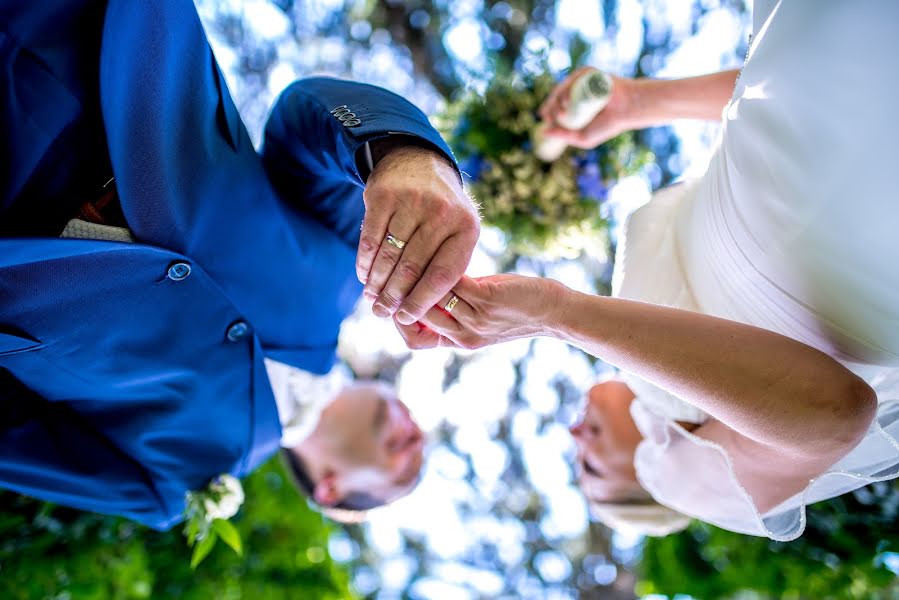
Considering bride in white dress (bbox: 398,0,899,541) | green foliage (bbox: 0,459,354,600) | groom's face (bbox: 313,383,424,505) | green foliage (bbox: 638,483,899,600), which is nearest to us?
bride in white dress (bbox: 398,0,899,541)

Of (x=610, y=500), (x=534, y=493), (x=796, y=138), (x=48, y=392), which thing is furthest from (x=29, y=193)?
(x=534, y=493)

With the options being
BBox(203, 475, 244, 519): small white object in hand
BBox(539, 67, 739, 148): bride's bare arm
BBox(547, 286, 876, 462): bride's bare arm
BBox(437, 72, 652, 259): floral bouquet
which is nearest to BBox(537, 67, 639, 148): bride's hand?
BBox(539, 67, 739, 148): bride's bare arm

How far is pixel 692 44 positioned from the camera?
397 centimetres

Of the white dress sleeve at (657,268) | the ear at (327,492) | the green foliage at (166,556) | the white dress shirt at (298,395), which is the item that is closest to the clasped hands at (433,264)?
the white dress sleeve at (657,268)

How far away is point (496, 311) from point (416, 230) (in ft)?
0.89

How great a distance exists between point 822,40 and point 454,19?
338 cm

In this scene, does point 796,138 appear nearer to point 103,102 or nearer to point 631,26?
point 103,102

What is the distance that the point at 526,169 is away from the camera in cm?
285

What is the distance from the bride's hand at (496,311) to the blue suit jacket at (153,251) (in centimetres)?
38

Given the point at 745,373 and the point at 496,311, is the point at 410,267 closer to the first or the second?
the point at 496,311

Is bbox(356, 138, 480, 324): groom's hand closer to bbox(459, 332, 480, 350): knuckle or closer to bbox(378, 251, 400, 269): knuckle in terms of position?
bbox(378, 251, 400, 269): knuckle

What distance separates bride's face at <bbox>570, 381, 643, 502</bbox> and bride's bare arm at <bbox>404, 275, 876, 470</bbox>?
1249 millimetres

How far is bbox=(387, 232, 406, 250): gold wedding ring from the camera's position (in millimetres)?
1410

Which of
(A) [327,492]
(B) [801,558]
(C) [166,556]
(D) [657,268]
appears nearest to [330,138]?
(D) [657,268]
